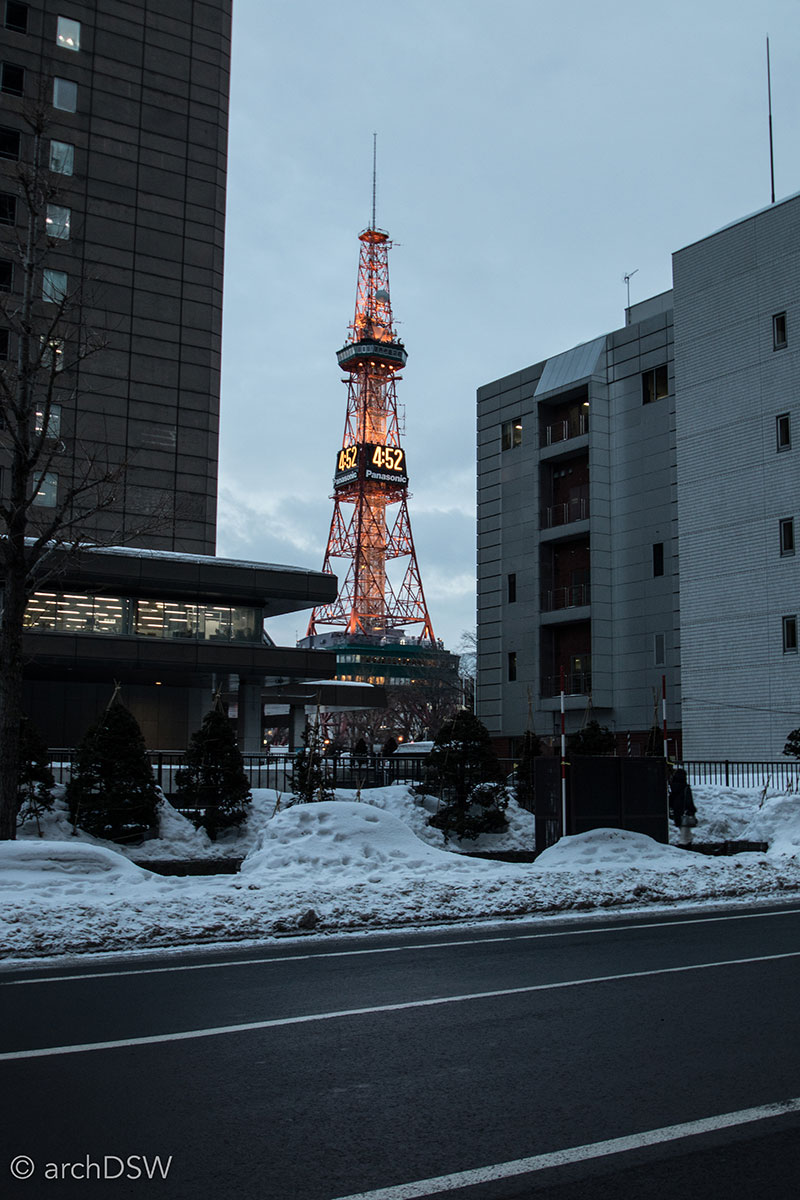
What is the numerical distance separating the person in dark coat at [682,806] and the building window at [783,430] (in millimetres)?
19186

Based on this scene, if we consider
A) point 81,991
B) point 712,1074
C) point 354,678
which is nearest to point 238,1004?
point 81,991

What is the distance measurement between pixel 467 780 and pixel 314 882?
9.14 meters

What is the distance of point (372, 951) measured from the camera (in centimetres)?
1099

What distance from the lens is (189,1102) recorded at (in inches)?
229

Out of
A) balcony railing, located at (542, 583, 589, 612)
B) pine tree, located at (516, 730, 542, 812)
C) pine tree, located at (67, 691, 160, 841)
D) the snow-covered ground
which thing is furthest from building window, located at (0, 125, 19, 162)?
the snow-covered ground

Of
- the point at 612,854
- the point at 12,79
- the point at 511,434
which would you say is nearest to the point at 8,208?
the point at 12,79

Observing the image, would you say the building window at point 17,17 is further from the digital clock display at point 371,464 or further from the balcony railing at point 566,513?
the digital clock display at point 371,464

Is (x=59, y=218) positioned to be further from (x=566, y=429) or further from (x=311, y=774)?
(x=311, y=774)

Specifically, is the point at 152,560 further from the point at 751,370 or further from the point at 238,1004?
the point at 238,1004

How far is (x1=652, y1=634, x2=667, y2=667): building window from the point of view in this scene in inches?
1827

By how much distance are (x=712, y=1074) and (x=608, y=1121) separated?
112cm

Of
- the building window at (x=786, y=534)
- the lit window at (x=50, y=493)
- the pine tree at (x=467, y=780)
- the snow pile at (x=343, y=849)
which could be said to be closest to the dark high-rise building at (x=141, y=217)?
the lit window at (x=50, y=493)

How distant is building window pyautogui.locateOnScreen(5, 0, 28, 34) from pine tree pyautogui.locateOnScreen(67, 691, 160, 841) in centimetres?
5897

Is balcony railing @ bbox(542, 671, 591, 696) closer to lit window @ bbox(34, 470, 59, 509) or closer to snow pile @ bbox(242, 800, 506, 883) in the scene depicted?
lit window @ bbox(34, 470, 59, 509)
